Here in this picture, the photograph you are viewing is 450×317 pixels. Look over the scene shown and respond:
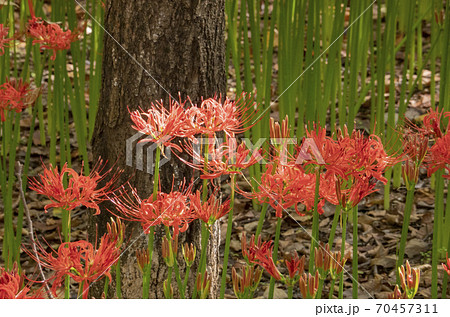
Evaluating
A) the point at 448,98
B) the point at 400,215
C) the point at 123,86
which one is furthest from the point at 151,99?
the point at 400,215

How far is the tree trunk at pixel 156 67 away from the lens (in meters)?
1.38

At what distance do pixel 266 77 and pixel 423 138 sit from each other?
1.10 metres

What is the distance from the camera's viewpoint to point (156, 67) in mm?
1397

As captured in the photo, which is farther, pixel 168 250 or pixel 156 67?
pixel 156 67

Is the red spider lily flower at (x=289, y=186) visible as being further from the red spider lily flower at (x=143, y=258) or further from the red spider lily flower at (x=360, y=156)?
the red spider lily flower at (x=143, y=258)

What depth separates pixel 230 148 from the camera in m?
0.92

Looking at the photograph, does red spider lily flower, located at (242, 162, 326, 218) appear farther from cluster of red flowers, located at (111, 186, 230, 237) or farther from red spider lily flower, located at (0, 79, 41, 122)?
red spider lily flower, located at (0, 79, 41, 122)

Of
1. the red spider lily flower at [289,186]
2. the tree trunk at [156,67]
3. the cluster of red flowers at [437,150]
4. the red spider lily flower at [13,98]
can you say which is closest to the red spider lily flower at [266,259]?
the red spider lily flower at [289,186]

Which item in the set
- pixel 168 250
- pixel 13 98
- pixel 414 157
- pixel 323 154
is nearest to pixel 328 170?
pixel 323 154

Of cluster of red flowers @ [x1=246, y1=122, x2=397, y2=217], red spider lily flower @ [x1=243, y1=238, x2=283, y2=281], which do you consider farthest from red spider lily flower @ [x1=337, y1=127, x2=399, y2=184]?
red spider lily flower @ [x1=243, y1=238, x2=283, y2=281]

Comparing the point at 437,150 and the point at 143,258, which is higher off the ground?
the point at 437,150

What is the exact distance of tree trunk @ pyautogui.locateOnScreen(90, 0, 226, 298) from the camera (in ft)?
4.54

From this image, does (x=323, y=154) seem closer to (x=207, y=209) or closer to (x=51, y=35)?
(x=207, y=209)
